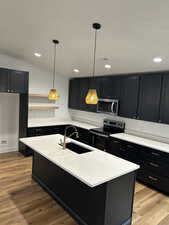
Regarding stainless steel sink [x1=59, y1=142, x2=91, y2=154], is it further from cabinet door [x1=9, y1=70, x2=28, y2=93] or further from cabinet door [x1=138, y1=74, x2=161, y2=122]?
cabinet door [x1=9, y1=70, x2=28, y2=93]

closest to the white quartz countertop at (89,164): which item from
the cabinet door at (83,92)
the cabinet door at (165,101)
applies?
the cabinet door at (165,101)

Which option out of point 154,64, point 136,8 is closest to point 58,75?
point 154,64

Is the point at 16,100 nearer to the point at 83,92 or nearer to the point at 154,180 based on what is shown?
the point at 83,92

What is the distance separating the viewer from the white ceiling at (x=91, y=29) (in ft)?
6.30

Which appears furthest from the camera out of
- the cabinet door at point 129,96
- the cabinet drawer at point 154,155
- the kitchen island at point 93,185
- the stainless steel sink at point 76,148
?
the cabinet door at point 129,96

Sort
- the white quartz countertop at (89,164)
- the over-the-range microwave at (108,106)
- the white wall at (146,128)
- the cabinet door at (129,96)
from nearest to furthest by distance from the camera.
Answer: the white quartz countertop at (89,164)
the white wall at (146,128)
the cabinet door at (129,96)
the over-the-range microwave at (108,106)

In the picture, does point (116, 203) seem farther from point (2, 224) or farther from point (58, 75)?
point (58, 75)

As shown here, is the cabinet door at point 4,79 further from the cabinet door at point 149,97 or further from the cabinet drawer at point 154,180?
the cabinet drawer at point 154,180

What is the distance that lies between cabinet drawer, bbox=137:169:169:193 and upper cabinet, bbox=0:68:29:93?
3.52 meters

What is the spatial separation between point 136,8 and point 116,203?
233cm

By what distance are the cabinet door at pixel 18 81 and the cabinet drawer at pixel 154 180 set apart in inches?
139

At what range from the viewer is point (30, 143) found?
2805 mm

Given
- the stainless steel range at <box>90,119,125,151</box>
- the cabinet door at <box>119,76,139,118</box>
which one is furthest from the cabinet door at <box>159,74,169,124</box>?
the stainless steel range at <box>90,119,125,151</box>

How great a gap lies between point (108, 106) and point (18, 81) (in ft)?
8.10
